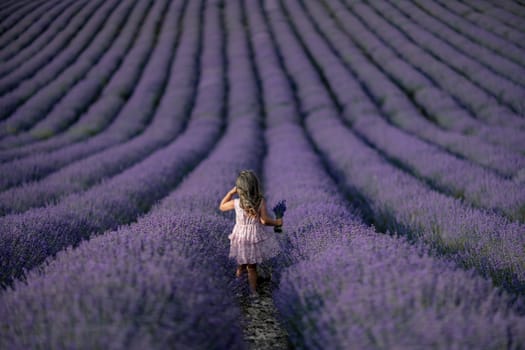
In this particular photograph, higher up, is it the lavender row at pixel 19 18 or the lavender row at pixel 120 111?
the lavender row at pixel 19 18

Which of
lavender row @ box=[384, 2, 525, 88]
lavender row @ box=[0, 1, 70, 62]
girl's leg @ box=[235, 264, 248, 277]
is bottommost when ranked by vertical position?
girl's leg @ box=[235, 264, 248, 277]

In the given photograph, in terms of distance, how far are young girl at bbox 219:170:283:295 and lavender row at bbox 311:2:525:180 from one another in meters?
3.16

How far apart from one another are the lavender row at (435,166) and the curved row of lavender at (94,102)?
5.86m

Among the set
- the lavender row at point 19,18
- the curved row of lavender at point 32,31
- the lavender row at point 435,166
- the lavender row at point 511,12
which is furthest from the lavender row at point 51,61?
the lavender row at point 511,12

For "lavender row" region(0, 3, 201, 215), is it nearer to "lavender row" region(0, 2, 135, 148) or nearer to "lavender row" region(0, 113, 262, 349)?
"lavender row" region(0, 2, 135, 148)

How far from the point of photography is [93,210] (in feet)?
10.6

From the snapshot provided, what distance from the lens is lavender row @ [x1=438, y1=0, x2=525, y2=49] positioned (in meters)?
11.2

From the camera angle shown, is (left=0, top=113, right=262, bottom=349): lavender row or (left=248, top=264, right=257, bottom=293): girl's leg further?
(left=248, top=264, right=257, bottom=293): girl's leg

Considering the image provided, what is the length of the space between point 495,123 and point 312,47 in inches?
331

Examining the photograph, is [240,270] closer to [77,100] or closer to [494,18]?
[77,100]

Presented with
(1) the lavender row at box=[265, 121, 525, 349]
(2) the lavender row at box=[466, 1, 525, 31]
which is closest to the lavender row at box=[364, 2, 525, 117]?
(2) the lavender row at box=[466, 1, 525, 31]

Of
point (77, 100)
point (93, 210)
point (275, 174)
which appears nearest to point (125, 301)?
point (93, 210)

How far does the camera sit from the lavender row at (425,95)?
5.88m

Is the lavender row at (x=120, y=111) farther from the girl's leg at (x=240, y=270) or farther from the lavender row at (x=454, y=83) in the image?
the lavender row at (x=454, y=83)
